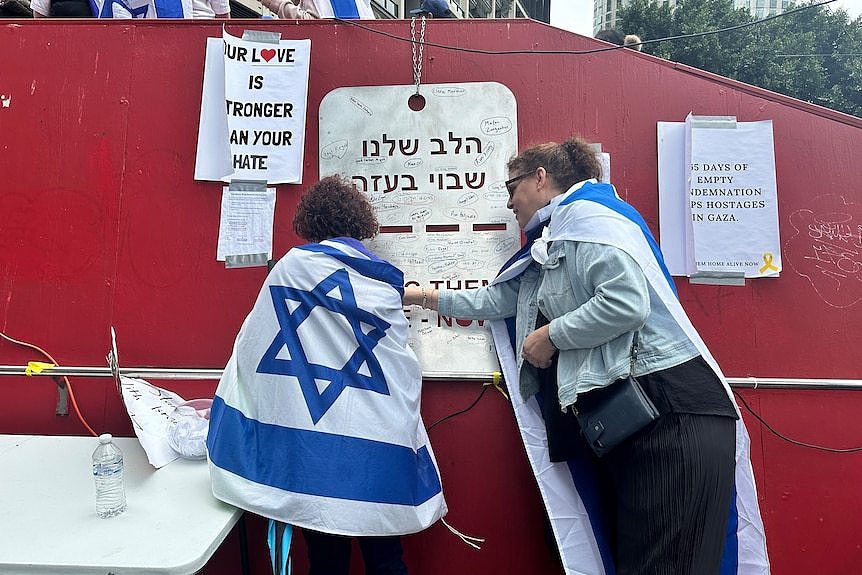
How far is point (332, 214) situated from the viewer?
7.46 ft

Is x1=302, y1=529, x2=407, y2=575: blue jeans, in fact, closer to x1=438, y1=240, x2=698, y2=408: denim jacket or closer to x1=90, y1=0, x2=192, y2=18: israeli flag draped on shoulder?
x1=438, y1=240, x2=698, y2=408: denim jacket

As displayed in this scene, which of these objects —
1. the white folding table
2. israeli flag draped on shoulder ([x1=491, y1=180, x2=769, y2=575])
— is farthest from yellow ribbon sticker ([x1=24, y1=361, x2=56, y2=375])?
israeli flag draped on shoulder ([x1=491, y1=180, x2=769, y2=575])

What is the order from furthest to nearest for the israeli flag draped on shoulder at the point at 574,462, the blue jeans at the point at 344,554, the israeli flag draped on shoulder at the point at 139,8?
the israeli flag draped on shoulder at the point at 139,8 < the blue jeans at the point at 344,554 < the israeli flag draped on shoulder at the point at 574,462

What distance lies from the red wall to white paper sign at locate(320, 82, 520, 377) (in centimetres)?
8

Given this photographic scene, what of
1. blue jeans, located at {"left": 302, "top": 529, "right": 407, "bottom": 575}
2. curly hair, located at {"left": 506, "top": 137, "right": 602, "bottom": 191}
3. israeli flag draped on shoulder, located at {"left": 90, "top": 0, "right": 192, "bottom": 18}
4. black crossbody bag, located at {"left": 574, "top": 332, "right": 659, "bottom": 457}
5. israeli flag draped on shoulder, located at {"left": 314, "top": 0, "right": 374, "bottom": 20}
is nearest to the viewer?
black crossbody bag, located at {"left": 574, "top": 332, "right": 659, "bottom": 457}

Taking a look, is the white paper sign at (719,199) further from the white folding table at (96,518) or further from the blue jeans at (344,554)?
the white folding table at (96,518)

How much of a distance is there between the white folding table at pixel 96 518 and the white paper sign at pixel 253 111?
1.22 meters

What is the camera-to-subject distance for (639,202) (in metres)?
2.67

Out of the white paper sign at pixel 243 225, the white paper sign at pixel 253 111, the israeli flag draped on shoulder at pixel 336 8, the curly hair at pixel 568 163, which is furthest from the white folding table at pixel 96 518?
the israeli flag draped on shoulder at pixel 336 8

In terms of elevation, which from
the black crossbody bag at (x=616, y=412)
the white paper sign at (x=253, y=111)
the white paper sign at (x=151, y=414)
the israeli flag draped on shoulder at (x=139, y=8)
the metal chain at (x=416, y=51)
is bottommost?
the white paper sign at (x=151, y=414)

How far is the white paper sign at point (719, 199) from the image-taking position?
2.60 meters

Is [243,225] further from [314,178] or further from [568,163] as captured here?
[568,163]

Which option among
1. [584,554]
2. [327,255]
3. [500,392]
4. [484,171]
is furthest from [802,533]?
[327,255]
